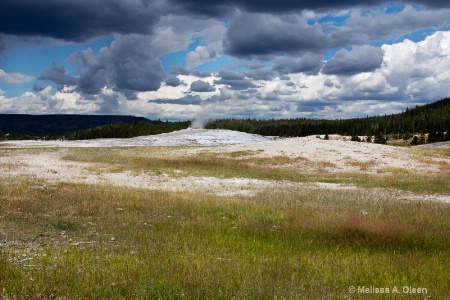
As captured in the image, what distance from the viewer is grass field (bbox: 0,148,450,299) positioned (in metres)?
8.22

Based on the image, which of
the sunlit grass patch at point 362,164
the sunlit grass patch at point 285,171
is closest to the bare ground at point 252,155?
the sunlit grass patch at point 362,164

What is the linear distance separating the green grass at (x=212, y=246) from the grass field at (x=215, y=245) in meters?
0.04

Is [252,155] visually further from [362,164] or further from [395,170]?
[395,170]

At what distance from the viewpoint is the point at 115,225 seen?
51.0 ft

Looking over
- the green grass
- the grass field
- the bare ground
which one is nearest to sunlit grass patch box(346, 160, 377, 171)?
the bare ground

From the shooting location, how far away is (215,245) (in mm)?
12617

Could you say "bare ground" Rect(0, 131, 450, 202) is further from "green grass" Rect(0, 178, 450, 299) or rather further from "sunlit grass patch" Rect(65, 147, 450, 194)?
"green grass" Rect(0, 178, 450, 299)

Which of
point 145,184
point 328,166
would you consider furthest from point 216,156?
point 145,184

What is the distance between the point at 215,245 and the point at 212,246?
189mm

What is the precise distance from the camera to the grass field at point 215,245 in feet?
27.0

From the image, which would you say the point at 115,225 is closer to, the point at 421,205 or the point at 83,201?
the point at 83,201

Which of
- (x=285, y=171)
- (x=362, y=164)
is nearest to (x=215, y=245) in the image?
(x=285, y=171)

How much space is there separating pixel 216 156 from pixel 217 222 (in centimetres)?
4269

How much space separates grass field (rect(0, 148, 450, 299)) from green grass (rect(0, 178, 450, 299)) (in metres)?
0.04
